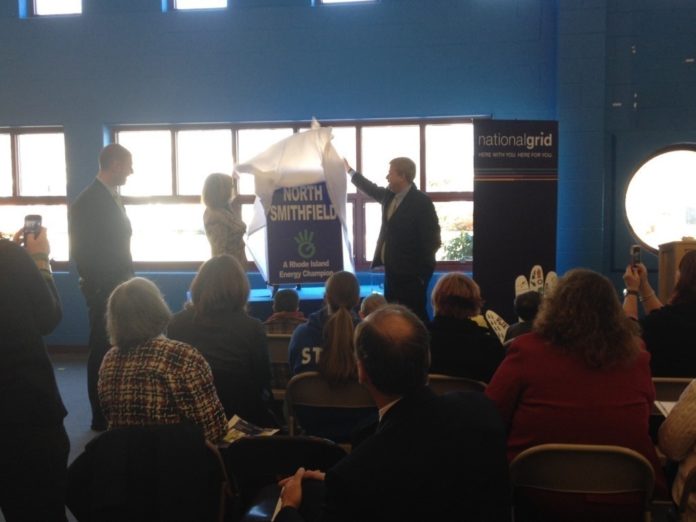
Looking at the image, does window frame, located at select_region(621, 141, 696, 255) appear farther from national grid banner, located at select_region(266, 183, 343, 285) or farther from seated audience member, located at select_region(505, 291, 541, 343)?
seated audience member, located at select_region(505, 291, 541, 343)

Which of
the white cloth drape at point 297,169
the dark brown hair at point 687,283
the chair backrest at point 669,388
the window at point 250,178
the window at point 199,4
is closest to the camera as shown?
the chair backrest at point 669,388

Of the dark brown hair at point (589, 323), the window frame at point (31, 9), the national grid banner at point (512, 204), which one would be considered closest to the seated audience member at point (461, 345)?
the dark brown hair at point (589, 323)

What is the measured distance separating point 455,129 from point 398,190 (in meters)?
1.99

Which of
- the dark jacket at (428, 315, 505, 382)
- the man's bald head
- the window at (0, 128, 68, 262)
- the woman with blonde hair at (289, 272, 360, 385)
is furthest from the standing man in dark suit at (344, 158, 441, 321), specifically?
the window at (0, 128, 68, 262)

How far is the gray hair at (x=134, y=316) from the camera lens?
2084 mm

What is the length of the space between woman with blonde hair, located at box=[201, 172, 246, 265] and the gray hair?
2.01 metres

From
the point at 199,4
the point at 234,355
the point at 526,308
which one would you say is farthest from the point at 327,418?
the point at 199,4

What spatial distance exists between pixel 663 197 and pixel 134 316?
5.21 meters

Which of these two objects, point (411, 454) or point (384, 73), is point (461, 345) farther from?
point (384, 73)

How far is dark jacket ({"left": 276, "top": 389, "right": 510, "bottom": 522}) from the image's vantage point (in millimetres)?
1242

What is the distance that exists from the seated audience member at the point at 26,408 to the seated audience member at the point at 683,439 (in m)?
1.73

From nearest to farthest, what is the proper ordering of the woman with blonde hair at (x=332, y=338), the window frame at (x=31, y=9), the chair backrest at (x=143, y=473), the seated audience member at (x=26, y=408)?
the chair backrest at (x=143, y=473) < the seated audience member at (x=26, y=408) < the woman with blonde hair at (x=332, y=338) < the window frame at (x=31, y=9)

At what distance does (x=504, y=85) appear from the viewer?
19.8 feet

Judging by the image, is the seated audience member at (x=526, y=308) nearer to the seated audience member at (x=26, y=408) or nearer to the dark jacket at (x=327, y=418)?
the dark jacket at (x=327, y=418)
